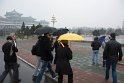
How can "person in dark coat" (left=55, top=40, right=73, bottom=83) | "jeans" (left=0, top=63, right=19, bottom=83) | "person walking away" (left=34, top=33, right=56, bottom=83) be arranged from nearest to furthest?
"person in dark coat" (left=55, top=40, right=73, bottom=83) → "person walking away" (left=34, top=33, right=56, bottom=83) → "jeans" (left=0, top=63, right=19, bottom=83)

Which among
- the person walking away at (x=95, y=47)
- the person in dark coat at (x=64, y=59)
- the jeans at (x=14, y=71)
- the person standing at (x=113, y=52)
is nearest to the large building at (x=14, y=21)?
the person walking away at (x=95, y=47)

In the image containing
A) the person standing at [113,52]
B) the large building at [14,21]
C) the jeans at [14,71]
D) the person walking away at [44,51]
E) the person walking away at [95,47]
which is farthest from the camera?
the large building at [14,21]

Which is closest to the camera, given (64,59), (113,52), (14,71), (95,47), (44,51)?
(64,59)

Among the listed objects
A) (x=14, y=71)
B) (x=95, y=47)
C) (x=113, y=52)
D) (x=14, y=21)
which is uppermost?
(x=14, y=21)

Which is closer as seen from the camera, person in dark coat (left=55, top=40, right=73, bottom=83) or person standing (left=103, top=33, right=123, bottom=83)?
person in dark coat (left=55, top=40, right=73, bottom=83)

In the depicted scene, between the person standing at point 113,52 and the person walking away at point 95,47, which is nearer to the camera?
the person standing at point 113,52

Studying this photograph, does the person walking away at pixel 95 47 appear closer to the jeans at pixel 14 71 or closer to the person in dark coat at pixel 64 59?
the jeans at pixel 14 71

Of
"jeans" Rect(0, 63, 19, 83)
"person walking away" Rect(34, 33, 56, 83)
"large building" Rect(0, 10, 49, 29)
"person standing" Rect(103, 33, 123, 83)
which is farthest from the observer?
"large building" Rect(0, 10, 49, 29)

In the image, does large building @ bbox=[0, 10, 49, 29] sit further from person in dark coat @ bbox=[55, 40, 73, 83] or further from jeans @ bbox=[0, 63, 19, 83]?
person in dark coat @ bbox=[55, 40, 73, 83]

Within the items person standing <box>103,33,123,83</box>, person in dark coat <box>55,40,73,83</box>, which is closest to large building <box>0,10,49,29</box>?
person standing <box>103,33,123,83</box>

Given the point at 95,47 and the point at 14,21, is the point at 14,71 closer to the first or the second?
the point at 95,47

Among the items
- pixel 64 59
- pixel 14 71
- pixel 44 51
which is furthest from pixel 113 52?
pixel 14 71

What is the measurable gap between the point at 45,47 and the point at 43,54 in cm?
23

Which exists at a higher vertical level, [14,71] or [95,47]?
[95,47]
